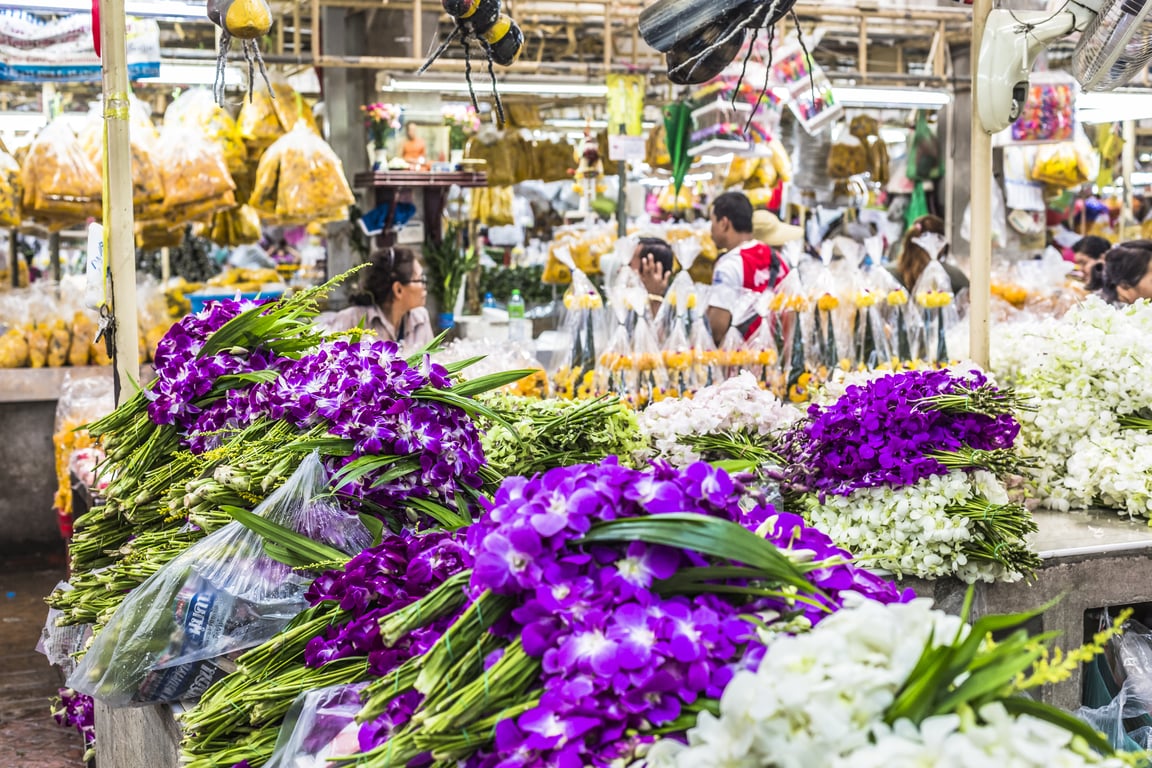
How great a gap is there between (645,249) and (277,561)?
3917 mm

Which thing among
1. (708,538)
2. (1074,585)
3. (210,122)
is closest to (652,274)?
(210,122)

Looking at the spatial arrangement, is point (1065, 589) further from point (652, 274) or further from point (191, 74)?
point (191, 74)

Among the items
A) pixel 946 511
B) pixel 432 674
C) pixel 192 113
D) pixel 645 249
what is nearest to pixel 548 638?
pixel 432 674

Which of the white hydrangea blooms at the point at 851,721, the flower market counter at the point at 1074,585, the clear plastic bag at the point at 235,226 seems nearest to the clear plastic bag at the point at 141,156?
the clear plastic bag at the point at 235,226

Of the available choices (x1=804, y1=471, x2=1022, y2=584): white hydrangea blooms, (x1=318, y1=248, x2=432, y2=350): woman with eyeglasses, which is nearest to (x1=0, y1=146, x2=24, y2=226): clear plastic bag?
(x1=318, y1=248, x2=432, y2=350): woman with eyeglasses

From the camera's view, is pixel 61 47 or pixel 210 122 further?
pixel 210 122

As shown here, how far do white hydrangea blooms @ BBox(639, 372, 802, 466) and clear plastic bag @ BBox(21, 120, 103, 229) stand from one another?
12.6ft

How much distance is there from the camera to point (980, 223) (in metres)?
3.34

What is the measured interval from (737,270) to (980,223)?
86.7 inches

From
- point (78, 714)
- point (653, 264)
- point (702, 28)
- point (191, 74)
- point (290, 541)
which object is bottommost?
point (78, 714)

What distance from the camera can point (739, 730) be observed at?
1171 millimetres

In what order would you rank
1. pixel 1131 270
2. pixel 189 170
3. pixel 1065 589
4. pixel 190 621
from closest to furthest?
1. pixel 190 621
2. pixel 1065 589
3. pixel 1131 270
4. pixel 189 170

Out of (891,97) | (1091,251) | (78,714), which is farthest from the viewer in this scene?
(1091,251)

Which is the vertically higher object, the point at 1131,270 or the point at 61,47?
the point at 61,47
